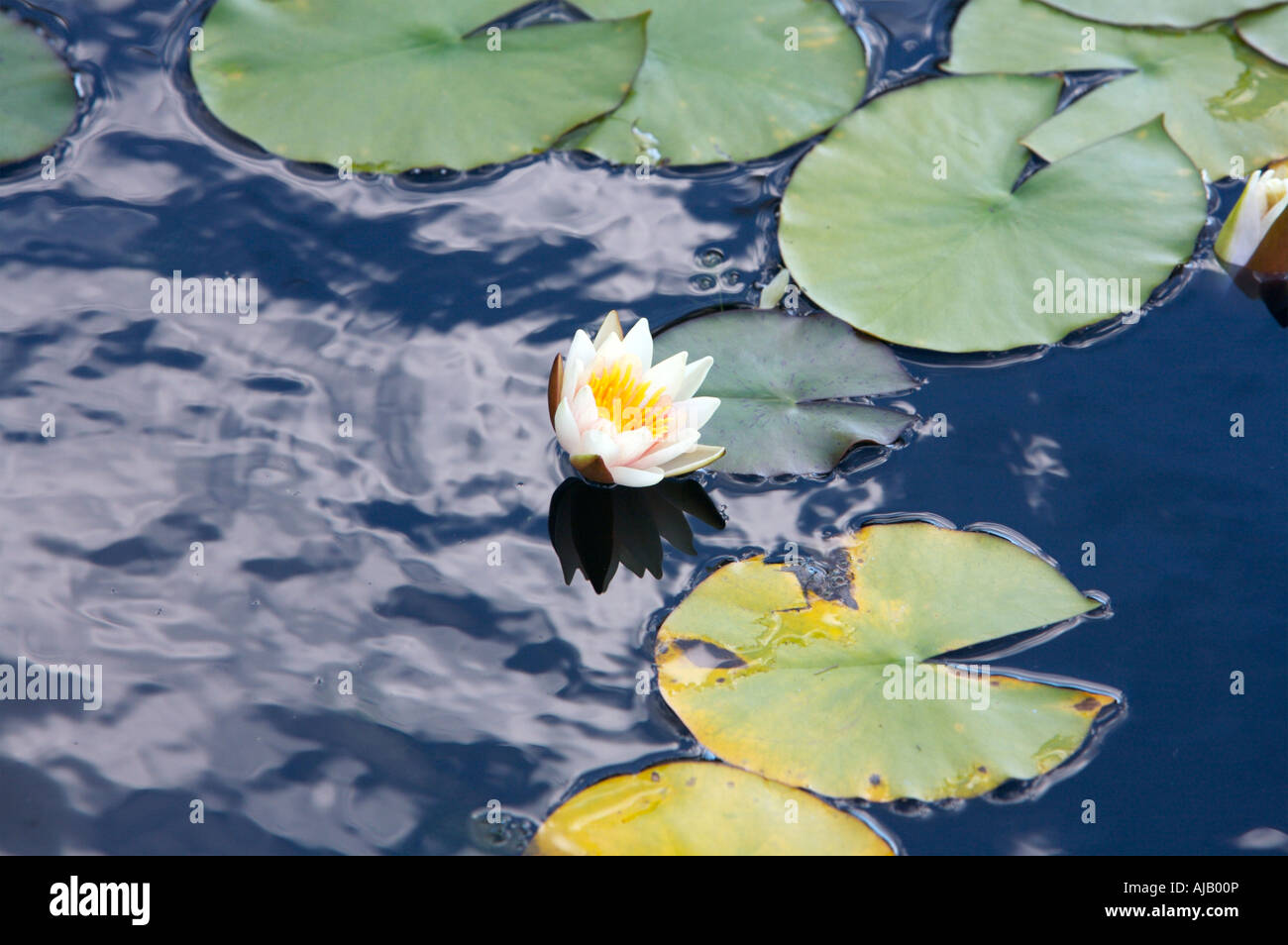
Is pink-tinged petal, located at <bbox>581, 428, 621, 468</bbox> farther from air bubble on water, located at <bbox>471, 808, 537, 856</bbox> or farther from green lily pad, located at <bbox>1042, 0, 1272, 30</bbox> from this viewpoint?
green lily pad, located at <bbox>1042, 0, 1272, 30</bbox>

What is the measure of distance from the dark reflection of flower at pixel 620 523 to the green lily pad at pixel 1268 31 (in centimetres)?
267

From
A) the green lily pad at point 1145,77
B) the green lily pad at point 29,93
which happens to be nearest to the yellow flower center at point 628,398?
the green lily pad at point 1145,77

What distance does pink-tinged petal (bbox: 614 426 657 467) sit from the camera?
9.18ft

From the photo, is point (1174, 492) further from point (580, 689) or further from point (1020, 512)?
point (580, 689)

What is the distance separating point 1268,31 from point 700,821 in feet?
11.5

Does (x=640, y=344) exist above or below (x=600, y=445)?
above

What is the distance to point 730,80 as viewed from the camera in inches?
144

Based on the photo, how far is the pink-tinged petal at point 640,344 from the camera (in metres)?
2.88

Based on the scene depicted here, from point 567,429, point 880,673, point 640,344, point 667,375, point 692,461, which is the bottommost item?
point 880,673

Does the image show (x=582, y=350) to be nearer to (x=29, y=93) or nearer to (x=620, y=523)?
(x=620, y=523)

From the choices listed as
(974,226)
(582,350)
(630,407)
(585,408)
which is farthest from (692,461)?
(974,226)

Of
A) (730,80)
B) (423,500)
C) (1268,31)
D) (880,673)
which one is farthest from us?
(1268,31)

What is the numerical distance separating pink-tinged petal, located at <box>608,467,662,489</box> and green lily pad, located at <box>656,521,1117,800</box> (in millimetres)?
308

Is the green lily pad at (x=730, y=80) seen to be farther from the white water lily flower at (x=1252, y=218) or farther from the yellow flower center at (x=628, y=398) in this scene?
the white water lily flower at (x=1252, y=218)
